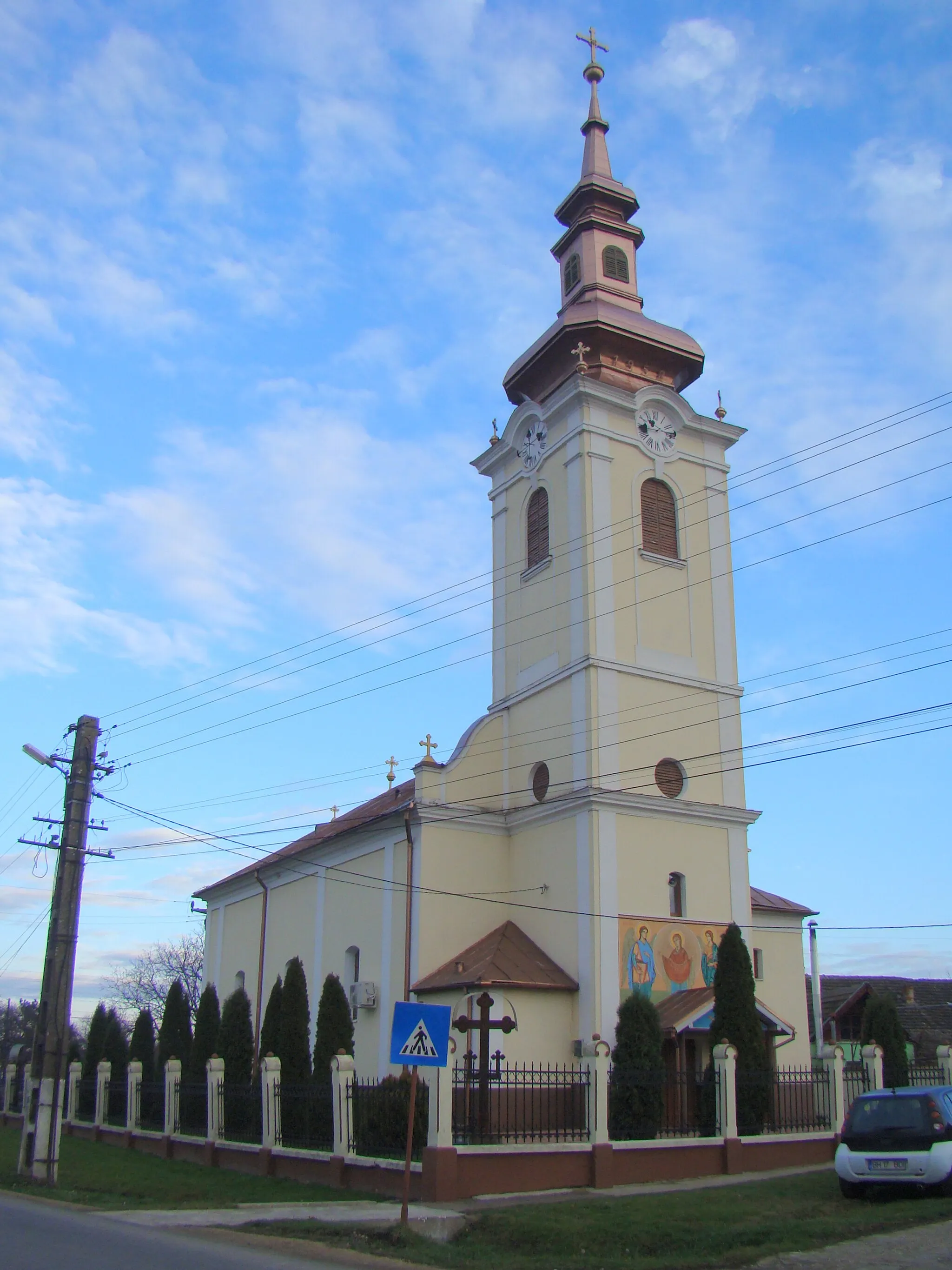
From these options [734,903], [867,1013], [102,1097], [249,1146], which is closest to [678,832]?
[734,903]

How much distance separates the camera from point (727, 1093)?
1830 cm

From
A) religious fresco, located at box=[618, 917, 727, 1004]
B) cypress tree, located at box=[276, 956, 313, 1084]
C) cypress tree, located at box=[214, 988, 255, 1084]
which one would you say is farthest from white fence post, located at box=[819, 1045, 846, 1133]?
cypress tree, located at box=[214, 988, 255, 1084]

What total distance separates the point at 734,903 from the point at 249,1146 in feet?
35.4

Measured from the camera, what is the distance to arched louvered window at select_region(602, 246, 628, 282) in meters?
30.7

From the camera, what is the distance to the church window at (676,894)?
23.5 meters

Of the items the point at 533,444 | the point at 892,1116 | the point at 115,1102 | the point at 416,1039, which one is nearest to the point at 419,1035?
the point at 416,1039

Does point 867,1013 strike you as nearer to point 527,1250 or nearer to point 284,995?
point 284,995

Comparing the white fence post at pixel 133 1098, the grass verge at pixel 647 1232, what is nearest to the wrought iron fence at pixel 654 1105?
the grass verge at pixel 647 1232

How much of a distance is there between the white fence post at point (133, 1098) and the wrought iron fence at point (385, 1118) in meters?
10.2

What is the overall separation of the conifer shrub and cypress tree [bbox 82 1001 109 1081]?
1197 centimetres

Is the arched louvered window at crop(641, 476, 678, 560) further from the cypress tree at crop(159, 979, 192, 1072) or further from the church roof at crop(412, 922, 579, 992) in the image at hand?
the cypress tree at crop(159, 979, 192, 1072)

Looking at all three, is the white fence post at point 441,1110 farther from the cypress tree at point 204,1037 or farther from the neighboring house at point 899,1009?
the neighboring house at point 899,1009

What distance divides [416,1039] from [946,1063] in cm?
1378

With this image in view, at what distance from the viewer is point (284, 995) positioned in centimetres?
2377
